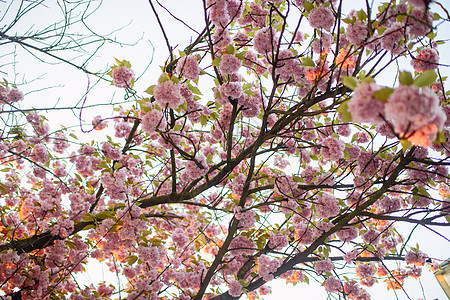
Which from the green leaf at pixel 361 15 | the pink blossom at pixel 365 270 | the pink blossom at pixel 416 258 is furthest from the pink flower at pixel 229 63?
the pink blossom at pixel 416 258

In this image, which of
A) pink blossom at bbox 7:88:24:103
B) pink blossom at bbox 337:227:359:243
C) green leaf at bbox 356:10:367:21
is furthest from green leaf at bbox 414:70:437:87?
pink blossom at bbox 7:88:24:103

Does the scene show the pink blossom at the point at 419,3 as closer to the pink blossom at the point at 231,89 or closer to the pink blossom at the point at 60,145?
the pink blossom at the point at 231,89

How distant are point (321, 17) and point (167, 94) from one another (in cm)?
121

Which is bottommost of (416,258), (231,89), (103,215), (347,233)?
(416,258)

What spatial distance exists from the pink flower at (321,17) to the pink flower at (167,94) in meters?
1.07

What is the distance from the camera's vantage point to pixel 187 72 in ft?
6.73

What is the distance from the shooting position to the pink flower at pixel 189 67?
2.02 m

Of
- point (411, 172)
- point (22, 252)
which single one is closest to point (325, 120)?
point (411, 172)

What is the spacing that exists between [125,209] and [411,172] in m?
2.61

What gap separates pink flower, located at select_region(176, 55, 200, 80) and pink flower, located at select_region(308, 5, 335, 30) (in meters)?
0.89

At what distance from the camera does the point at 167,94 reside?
171 cm

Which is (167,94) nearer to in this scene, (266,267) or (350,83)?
(350,83)

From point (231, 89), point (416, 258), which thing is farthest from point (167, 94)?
point (416, 258)

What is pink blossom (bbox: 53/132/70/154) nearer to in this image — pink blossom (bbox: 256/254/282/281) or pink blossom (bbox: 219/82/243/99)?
pink blossom (bbox: 219/82/243/99)
